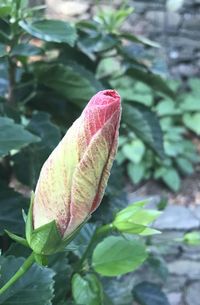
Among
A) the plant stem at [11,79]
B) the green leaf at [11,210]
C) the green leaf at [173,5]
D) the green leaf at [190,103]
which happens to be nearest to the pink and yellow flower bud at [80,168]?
the green leaf at [11,210]

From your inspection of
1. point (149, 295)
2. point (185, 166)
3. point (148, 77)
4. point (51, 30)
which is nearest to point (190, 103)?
point (185, 166)

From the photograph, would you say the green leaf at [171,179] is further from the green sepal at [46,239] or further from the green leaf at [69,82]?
the green sepal at [46,239]

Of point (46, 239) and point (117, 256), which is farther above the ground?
point (46, 239)

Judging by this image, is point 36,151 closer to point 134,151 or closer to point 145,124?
point 145,124

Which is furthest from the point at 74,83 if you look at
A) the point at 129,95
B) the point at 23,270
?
the point at 129,95

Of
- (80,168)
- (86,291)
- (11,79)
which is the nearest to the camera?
(80,168)

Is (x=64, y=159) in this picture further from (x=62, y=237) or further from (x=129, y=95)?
(x=129, y=95)

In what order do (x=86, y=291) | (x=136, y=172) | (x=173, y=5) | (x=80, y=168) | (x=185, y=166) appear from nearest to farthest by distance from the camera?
(x=80, y=168), (x=86, y=291), (x=136, y=172), (x=185, y=166), (x=173, y=5)
